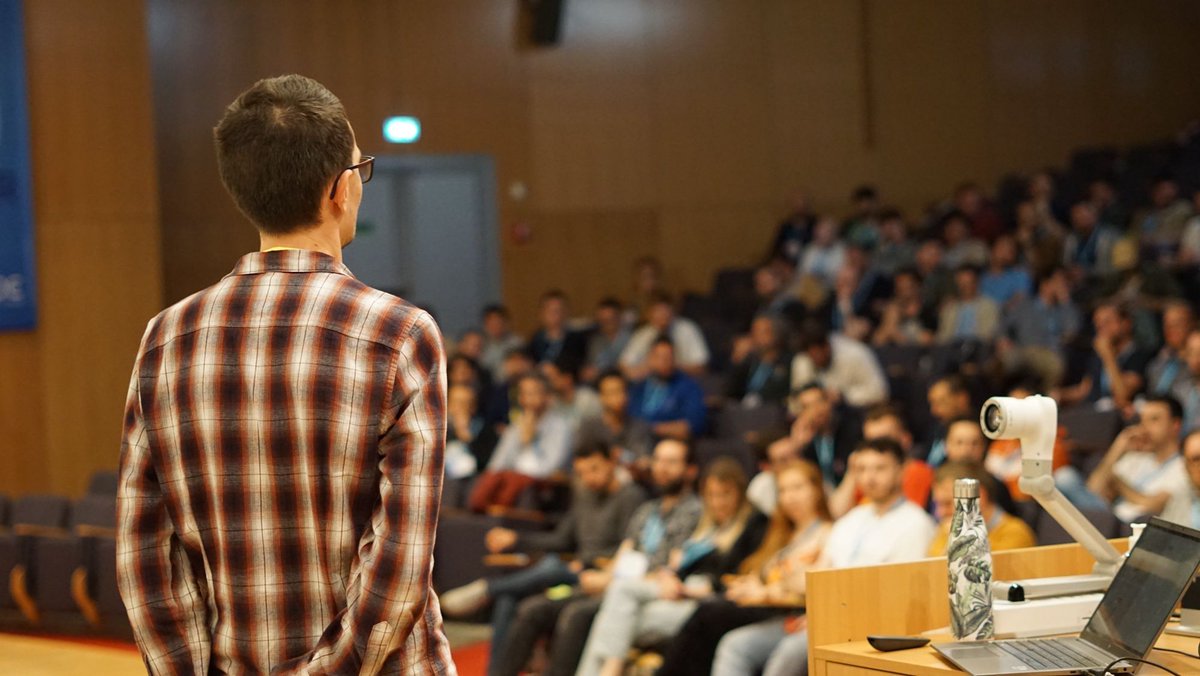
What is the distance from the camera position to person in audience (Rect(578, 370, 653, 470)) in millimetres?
6184

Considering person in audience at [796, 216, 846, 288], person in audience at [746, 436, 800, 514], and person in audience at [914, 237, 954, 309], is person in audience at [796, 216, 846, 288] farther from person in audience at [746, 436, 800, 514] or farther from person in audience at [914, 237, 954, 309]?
person in audience at [746, 436, 800, 514]

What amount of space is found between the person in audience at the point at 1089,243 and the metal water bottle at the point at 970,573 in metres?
6.41

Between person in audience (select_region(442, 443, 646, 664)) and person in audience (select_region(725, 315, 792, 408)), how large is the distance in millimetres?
1556

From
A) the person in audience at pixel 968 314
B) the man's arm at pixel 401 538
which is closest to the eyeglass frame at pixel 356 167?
the man's arm at pixel 401 538

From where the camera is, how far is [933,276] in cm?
819

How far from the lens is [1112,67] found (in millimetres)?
11430

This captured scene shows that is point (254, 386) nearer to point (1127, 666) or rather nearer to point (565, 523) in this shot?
point (1127, 666)

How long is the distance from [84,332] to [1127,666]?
7.05 meters

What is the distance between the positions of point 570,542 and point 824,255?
168 inches

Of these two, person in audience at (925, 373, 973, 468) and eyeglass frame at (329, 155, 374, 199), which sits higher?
eyeglass frame at (329, 155, 374, 199)

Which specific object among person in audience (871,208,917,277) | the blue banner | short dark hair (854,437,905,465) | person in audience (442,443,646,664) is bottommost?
person in audience (442,443,646,664)

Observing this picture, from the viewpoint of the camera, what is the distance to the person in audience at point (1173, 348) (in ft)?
19.1

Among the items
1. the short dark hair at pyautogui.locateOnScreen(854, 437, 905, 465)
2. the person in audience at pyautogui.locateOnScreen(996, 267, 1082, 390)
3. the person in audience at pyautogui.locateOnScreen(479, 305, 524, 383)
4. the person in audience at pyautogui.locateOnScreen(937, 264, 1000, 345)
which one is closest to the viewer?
the short dark hair at pyautogui.locateOnScreen(854, 437, 905, 465)

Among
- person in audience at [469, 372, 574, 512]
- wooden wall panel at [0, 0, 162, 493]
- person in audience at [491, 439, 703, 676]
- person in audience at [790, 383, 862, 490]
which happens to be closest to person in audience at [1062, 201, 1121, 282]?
person in audience at [790, 383, 862, 490]
